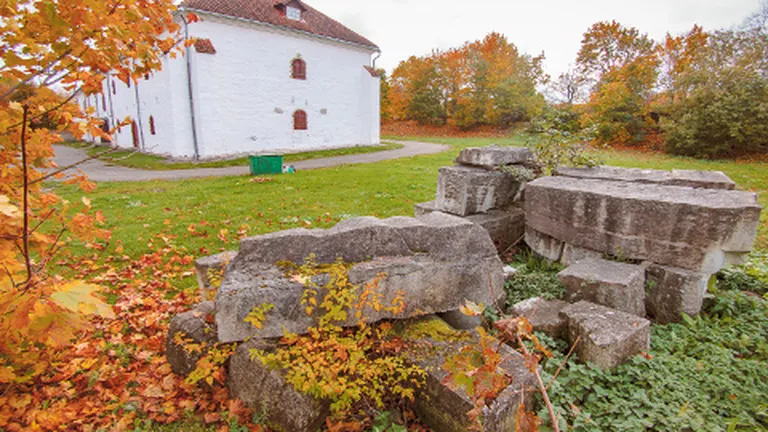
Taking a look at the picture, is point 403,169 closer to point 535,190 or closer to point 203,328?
point 535,190

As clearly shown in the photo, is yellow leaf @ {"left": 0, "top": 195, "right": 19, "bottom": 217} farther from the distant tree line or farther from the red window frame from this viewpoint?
the red window frame

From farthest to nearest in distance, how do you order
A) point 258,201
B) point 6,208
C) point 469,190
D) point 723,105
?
point 723,105
point 258,201
point 469,190
point 6,208

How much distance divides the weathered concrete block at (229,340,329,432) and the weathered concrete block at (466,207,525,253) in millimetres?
3243

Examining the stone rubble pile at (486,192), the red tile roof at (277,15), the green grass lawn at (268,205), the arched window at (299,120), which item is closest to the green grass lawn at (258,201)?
the green grass lawn at (268,205)

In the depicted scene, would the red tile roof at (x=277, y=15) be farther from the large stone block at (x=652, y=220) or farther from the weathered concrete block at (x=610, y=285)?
the weathered concrete block at (x=610, y=285)

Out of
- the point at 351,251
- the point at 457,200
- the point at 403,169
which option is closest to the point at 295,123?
the point at 403,169

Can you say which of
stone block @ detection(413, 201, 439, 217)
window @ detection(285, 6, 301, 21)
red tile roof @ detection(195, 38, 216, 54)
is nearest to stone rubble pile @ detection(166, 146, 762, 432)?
stone block @ detection(413, 201, 439, 217)

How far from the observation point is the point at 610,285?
3.55m

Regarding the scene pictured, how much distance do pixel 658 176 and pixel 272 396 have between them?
5.24 m

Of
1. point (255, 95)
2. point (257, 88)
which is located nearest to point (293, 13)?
point (257, 88)

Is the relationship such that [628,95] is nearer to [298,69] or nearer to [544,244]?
[298,69]

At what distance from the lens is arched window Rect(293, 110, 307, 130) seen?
63.4 ft

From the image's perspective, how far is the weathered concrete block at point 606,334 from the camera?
117 inches

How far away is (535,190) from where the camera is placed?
4836 millimetres
